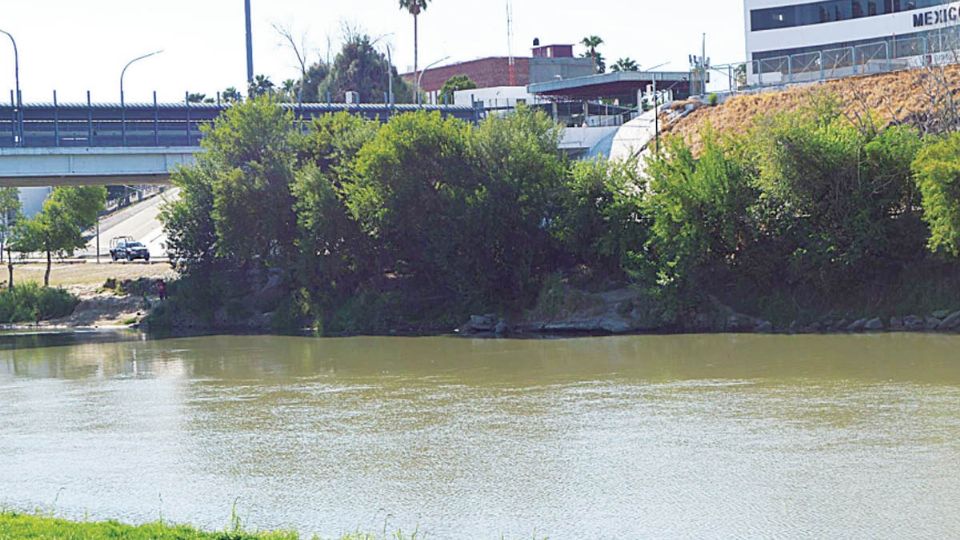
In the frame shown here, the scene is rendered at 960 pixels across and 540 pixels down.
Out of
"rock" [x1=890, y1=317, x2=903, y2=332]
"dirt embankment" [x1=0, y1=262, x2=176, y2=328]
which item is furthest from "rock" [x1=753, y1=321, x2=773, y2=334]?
"dirt embankment" [x1=0, y1=262, x2=176, y2=328]

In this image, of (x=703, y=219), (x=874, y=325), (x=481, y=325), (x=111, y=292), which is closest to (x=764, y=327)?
(x=874, y=325)

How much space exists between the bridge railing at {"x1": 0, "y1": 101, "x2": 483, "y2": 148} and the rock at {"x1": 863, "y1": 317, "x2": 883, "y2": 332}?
2643cm

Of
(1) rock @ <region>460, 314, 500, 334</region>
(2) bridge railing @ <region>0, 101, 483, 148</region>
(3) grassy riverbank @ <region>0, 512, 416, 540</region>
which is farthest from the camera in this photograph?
(2) bridge railing @ <region>0, 101, 483, 148</region>

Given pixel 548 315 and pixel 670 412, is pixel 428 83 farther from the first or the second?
pixel 670 412

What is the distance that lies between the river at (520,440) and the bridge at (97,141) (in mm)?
18534

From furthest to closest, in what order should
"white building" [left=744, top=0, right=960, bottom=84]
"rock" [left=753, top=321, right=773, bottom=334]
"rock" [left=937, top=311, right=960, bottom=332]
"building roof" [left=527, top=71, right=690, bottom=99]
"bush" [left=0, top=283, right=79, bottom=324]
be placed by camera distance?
"building roof" [left=527, top=71, right=690, bottom=99]
"bush" [left=0, top=283, right=79, bottom=324]
"white building" [left=744, top=0, right=960, bottom=84]
"rock" [left=753, top=321, right=773, bottom=334]
"rock" [left=937, top=311, right=960, bottom=332]

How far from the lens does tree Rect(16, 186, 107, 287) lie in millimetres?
73875

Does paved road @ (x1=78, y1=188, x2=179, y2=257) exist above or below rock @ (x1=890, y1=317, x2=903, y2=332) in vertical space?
above

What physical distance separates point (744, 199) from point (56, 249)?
41720mm

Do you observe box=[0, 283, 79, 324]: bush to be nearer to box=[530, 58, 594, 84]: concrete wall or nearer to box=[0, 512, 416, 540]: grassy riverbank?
box=[0, 512, 416, 540]: grassy riverbank

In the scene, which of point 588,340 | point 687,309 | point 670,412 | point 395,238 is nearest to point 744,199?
point 687,309

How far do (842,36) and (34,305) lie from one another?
4736cm

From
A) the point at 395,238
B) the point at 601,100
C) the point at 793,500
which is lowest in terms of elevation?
the point at 793,500

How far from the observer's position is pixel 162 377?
4312 cm
